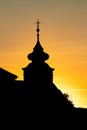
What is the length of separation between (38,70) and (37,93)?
5697 millimetres

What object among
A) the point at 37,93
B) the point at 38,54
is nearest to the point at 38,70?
the point at 38,54

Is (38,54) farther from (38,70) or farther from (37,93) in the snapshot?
(37,93)

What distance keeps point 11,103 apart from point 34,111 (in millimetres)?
3845

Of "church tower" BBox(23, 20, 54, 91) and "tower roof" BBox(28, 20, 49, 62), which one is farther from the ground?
"tower roof" BBox(28, 20, 49, 62)

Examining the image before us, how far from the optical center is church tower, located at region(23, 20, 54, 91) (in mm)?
77375

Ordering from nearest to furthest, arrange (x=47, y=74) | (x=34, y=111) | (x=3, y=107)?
(x=3, y=107)
(x=34, y=111)
(x=47, y=74)

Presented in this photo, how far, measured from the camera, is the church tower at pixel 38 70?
254 ft

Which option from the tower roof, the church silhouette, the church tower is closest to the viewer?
the church silhouette

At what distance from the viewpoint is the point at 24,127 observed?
64625mm

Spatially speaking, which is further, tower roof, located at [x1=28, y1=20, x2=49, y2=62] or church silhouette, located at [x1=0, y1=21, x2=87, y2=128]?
tower roof, located at [x1=28, y1=20, x2=49, y2=62]

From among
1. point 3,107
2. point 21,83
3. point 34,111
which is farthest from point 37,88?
point 3,107

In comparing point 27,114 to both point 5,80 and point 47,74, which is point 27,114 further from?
point 47,74

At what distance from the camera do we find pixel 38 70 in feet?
259

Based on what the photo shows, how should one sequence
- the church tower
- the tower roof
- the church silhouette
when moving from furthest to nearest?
the church tower → the tower roof → the church silhouette
